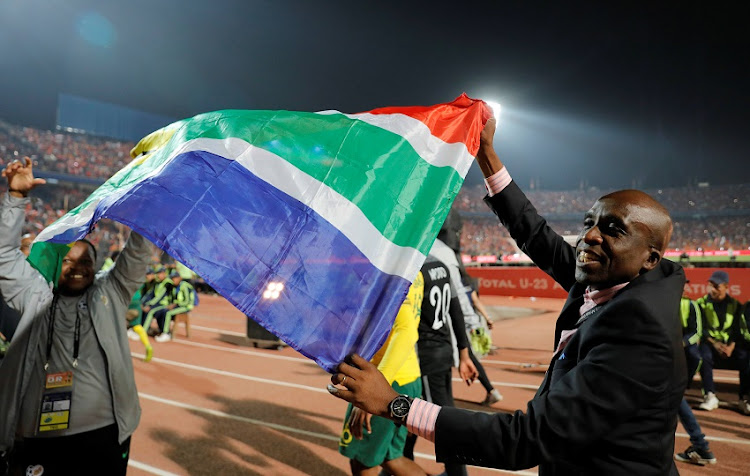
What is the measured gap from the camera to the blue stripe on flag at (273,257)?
1.81 meters

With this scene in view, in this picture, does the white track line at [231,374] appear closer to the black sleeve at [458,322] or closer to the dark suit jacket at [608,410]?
the black sleeve at [458,322]

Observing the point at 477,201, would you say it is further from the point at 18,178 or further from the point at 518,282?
the point at 18,178

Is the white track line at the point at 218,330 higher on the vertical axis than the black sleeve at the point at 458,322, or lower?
lower

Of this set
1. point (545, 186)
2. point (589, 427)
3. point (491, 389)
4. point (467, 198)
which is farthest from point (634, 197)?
point (545, 186)

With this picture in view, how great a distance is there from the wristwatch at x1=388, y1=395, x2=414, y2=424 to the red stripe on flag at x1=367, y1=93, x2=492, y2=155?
4.05 ft

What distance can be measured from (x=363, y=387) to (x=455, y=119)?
4.75 feet

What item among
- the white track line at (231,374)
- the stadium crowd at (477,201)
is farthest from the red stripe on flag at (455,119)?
the stadium crowd at (477,201)

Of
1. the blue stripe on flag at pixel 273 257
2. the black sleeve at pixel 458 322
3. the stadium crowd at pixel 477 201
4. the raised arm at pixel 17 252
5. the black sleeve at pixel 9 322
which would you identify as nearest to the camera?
the blue stripe on flag at pixel 273 257

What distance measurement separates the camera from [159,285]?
12.9m

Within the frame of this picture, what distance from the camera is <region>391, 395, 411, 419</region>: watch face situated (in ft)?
5.27

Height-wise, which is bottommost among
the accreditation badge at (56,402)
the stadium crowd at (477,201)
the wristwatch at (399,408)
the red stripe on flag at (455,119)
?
the accreditation badge at (56,402)

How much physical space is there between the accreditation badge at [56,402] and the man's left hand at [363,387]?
2098 mm

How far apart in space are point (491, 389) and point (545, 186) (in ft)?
238

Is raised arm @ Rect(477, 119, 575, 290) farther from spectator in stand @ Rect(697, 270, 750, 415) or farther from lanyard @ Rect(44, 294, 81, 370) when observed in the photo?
spectator in stand @ Rect(697, 270, 750, 415)
